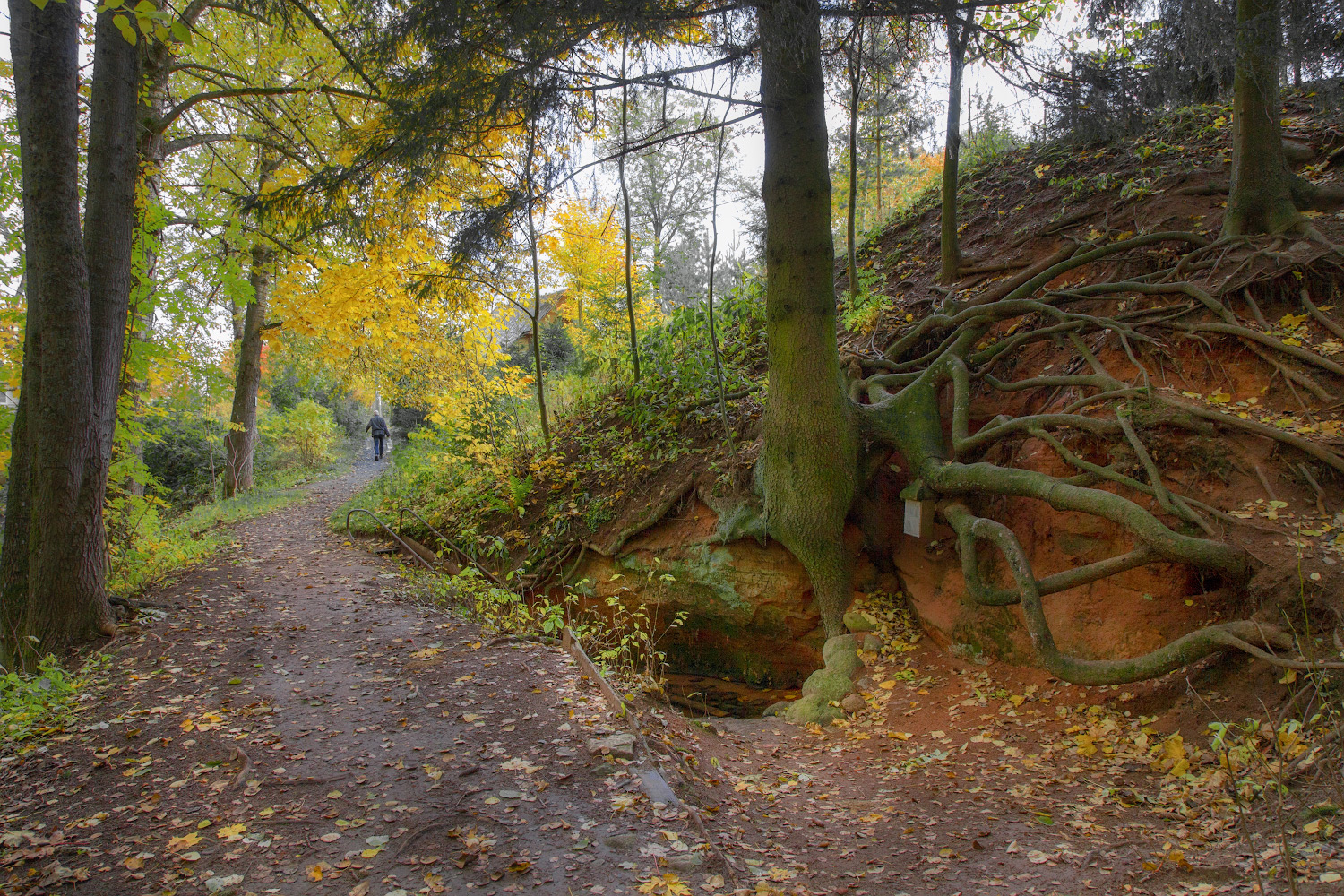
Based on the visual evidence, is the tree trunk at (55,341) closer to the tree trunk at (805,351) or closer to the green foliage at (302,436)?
the tree trunk at (805,351)

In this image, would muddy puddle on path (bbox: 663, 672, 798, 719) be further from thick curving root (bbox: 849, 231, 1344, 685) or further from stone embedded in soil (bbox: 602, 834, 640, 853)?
stone embedded in soil (bbox: 602, 834, 640, 853)

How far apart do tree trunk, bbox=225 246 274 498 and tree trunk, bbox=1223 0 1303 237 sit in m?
15.1

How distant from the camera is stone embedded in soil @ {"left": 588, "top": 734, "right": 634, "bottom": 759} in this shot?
3596 millimetres

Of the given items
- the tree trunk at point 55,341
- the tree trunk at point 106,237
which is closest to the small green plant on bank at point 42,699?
the tree trunk at point 55,341

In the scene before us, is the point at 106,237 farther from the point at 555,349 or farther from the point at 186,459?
the point at 555,349

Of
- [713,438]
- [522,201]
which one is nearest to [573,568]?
[713,438]

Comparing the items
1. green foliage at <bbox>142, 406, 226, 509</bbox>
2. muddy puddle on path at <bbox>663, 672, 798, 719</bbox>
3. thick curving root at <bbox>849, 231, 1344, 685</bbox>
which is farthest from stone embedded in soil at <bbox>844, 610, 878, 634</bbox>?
green foliage at <bbox>142, 406, 226, 509</bbox>

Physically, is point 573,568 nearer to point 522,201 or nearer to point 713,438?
point 713,438

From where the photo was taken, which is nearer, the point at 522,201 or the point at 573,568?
the point at 522,201

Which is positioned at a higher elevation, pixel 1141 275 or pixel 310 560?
pixel 1141 275

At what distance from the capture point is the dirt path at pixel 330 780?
8.75 feet

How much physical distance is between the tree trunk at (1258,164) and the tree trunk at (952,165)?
2.24 m

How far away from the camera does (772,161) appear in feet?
19.7

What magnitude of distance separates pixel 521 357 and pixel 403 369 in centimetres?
924
